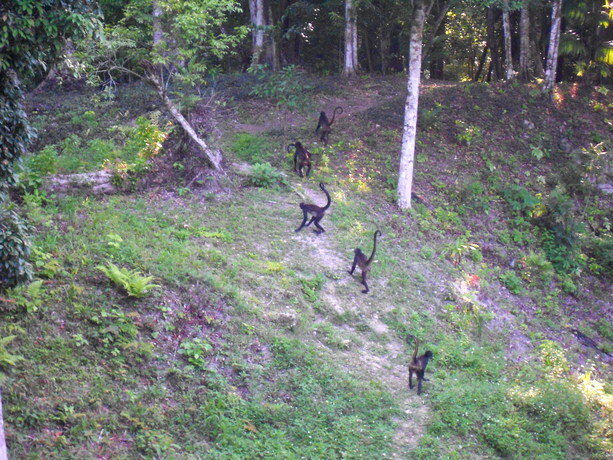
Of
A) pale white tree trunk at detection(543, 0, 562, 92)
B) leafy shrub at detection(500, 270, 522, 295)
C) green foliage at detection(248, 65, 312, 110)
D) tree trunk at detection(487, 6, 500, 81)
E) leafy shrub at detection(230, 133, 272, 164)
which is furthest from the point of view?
tree trunk at detection(487, 6, 500, 81)

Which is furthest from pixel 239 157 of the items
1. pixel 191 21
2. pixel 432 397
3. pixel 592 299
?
pixel 592 299

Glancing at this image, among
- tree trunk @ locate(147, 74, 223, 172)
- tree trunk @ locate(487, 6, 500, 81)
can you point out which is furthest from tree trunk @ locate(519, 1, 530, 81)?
tree trunk @ locate(147, 74, 223, 172)

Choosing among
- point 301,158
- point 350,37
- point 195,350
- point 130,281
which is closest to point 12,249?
point 130,281

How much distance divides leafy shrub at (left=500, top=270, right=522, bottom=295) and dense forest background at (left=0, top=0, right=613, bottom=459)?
0.18 ft

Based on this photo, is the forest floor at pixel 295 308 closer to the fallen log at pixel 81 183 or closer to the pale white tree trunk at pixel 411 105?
the fallen log at pixel 81 183

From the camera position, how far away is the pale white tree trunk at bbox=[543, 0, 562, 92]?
72.9 ft

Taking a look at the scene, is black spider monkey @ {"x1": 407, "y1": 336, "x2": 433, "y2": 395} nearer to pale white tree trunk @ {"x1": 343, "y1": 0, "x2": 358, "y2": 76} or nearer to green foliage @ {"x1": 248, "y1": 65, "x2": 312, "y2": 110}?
green foliage @ {"x1": 248, "y1": 65, "x2": 312, "y2": 110}

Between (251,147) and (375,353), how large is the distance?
30.1 feet

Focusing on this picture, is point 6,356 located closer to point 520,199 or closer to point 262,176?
point 262,176

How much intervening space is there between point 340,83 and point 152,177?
40.5ft

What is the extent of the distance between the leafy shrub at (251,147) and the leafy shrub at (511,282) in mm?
7829

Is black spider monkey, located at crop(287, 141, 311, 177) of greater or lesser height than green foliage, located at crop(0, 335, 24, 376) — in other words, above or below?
above

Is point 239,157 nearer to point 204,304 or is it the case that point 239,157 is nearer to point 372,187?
point 372,187

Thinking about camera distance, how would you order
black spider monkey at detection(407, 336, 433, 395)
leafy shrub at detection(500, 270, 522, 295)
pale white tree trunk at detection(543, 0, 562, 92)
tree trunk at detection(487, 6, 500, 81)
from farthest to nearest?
tree trunk at detection(487, 6, 500, 81) → pale white tree trunk at detection(543, 0, 562, 92) → leafy shrub at detection(500, 270, 522, 295) → black spider monkey at detection(407, 336, 433, 395)
